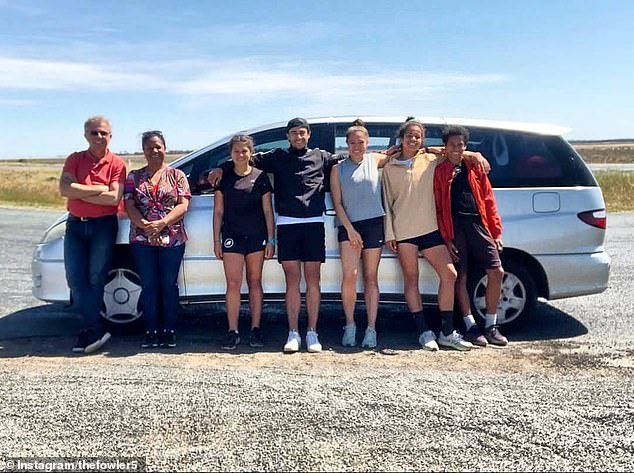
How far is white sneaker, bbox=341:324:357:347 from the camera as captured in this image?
5574 millimetres

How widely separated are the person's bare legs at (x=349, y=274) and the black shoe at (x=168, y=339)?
149 cm

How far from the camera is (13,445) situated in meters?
3.54

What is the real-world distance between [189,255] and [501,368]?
9.10 ft

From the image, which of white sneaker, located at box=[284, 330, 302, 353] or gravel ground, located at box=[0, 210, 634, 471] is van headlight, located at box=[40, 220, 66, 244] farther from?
white sneaker, located at box=[284, 330, 302, 353]

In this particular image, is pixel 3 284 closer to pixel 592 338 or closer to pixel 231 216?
pixel 231 216

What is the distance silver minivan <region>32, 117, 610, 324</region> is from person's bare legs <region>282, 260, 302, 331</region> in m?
0.23

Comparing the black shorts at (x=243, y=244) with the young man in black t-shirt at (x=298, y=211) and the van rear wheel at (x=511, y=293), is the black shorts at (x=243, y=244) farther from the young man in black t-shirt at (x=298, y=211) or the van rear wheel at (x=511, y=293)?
the van rear wheel at (x=511, y=293)

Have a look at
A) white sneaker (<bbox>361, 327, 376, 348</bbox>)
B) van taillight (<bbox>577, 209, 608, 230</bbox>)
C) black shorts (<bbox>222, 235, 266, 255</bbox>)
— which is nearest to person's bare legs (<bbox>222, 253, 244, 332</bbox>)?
black shorts (<bbox>222, 235, 266, 255</bbox>)

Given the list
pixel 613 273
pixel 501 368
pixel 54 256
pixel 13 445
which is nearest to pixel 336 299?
pixel 501 368

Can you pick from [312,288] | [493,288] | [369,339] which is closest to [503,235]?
[493,288]

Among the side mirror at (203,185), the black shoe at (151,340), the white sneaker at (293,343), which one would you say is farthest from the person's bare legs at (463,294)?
the black shoe at (151,340)

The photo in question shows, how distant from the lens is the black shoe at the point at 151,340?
558 cm

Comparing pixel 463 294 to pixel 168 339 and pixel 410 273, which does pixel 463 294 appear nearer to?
pixel 410 273

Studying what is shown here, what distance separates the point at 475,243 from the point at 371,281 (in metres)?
0.94
